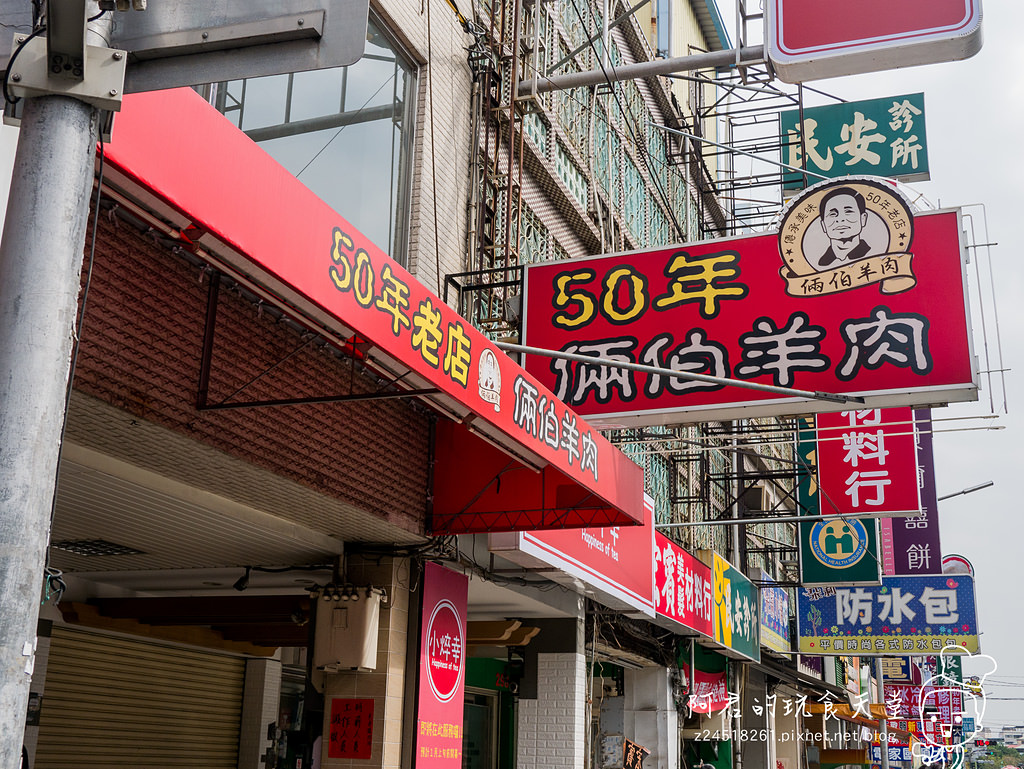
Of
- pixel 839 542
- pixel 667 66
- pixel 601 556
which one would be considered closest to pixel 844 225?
pixel 667 66

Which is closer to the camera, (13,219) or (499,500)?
(13,219)

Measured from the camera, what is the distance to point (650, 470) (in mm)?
16922

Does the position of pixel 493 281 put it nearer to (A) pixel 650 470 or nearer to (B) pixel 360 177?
(B) pixel 360 177

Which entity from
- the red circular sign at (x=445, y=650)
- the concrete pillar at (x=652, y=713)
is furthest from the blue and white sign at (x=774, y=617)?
the red circular sign at (x=445, y=650)

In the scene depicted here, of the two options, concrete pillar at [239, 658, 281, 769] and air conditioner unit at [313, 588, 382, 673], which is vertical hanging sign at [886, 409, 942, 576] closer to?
concrete pillar at [239, 658, 281, 769]

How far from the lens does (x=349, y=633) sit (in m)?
8.34

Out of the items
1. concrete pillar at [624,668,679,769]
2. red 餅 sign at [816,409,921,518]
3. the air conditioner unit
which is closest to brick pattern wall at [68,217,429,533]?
the air conditioner unit

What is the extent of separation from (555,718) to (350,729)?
4149mm

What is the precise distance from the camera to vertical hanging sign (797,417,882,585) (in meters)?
17.2

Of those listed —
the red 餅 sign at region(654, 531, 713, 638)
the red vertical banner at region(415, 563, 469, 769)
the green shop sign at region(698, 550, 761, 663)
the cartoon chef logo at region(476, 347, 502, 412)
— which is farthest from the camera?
the green shop sign at region(698, 550, 761, 663)

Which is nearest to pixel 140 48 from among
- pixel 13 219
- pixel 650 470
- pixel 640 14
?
pixel 13 219

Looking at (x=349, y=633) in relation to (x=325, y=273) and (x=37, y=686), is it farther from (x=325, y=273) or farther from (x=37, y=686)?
(x=325, y=273)

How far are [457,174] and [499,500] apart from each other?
3.81 m

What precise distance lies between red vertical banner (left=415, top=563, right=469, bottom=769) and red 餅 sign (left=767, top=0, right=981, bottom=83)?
505cm
